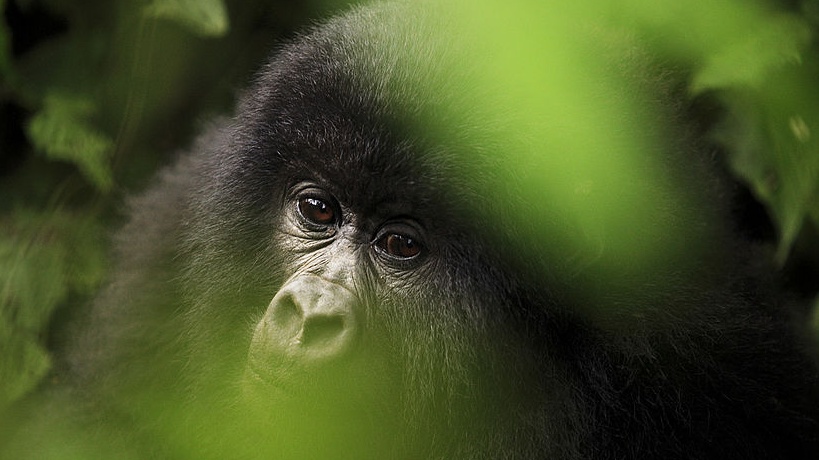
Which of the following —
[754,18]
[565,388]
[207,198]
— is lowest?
[207,198]

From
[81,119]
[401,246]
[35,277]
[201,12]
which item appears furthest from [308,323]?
[81,119]

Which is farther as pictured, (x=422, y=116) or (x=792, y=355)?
(x=792, y=355)

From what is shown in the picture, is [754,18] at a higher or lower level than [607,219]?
higher

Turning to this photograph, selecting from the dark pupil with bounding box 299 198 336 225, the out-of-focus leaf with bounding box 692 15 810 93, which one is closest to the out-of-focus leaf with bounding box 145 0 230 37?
the dark pupil with bounding box 299 198 336 225

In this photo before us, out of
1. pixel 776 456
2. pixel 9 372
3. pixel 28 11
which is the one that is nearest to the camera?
pixel 776 456

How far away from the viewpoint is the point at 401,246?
99.9 inches

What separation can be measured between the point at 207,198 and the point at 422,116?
72cm

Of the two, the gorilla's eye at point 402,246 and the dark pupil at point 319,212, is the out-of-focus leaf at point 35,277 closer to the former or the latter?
the dark pupil at point 319,212

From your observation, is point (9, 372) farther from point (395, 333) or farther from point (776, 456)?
point (776, 456)

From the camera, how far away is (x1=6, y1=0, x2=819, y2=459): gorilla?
243cm

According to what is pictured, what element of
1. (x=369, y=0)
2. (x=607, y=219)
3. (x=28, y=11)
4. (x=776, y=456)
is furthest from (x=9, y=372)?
(x=776, y=456)

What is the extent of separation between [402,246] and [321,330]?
1.07ft

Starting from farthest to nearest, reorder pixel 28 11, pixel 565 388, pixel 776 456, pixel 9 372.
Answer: pixel 28 11 < pixel 9 372 < pixel 776 456 < pixel 565 388

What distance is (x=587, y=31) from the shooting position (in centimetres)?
265
